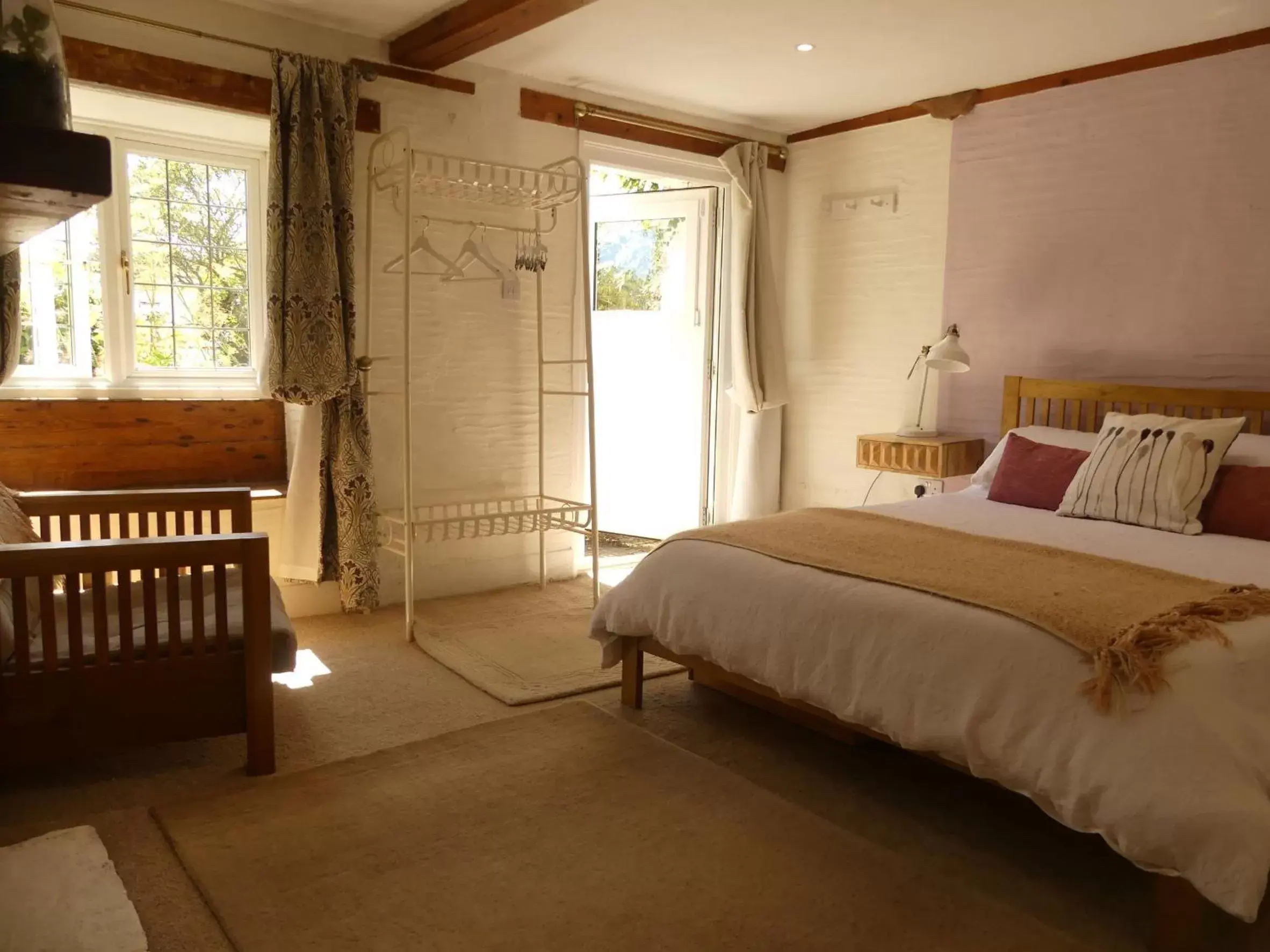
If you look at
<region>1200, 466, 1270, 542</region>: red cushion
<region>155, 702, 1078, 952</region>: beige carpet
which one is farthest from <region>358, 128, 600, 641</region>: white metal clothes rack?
<region>1200, 466, 1270, 542</region>: red cushion

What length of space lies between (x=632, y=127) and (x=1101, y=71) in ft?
A: 6.62

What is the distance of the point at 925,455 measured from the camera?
4.24 metres

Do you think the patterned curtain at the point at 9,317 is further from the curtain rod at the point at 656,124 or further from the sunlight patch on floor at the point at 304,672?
the curtain rod at the point at 656,124

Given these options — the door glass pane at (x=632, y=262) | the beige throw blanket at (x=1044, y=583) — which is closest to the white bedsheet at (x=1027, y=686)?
the beige throw blanket at (x=1044, y=583)

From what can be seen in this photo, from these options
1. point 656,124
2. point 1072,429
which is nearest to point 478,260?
point 656,124

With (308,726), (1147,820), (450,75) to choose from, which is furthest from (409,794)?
(450,75)

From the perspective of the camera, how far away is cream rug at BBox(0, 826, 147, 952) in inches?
67.2

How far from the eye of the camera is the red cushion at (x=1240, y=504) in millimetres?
2930

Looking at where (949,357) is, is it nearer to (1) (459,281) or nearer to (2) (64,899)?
(1) (459,281)

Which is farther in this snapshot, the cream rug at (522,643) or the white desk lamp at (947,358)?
the white desk lamp at (947,358)

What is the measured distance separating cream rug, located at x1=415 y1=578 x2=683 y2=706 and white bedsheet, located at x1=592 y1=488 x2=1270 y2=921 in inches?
15.5

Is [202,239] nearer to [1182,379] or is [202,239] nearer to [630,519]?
[630,519]

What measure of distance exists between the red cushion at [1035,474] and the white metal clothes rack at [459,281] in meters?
1.59

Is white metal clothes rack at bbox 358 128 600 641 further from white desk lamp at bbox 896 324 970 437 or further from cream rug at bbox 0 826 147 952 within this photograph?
cream rug at bbox 0 826 147 952
